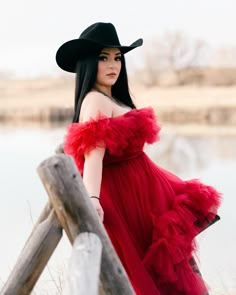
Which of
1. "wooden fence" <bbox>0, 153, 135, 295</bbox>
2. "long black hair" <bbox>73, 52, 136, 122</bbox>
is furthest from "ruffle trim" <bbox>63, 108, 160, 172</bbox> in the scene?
"wooden fence" <bbox>0, 153, 135, 295</bbox>

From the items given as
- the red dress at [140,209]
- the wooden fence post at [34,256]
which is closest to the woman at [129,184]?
the red dress at [140,209]

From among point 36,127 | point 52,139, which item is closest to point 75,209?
point 52,139

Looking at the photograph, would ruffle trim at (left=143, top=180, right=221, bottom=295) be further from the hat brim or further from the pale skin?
the hat brim

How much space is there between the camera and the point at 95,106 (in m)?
3.19

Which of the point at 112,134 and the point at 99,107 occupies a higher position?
the point at 99,107

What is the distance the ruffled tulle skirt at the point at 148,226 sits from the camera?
3158mm

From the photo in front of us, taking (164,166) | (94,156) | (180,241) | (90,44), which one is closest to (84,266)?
(94,156)

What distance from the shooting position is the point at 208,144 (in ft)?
61.0

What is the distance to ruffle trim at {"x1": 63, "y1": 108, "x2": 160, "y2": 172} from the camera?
10.2 ft

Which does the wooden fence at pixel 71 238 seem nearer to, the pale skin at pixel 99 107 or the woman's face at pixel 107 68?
the pale skin at pixel 99 107

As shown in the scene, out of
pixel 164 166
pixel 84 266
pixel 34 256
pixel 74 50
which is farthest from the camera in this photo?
pixel 164 166

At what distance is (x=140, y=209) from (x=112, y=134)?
0.38 metres

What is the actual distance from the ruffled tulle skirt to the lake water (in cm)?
37

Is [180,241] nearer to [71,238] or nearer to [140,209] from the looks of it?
[140,209]
